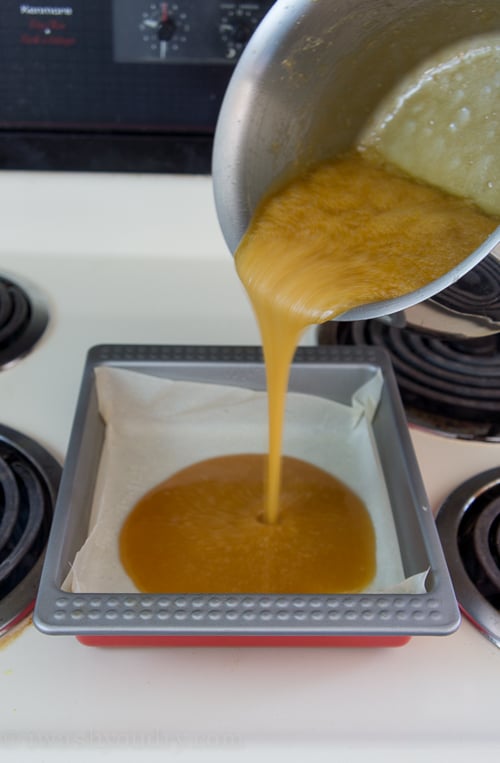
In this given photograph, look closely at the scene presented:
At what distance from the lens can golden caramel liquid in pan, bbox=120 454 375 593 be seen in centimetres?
57

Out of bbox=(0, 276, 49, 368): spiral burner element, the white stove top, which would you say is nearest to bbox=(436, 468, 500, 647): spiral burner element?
the white stove top

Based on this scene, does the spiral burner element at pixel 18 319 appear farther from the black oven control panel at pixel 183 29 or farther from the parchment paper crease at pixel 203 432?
the black oven control panel at pixel 183 29

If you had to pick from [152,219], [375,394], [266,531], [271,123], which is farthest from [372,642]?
[152,219]

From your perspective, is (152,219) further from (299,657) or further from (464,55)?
(299,657)

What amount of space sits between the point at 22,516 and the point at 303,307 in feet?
0.87

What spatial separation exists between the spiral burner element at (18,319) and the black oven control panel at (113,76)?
0.47 feet

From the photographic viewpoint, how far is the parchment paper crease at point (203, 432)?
67cm

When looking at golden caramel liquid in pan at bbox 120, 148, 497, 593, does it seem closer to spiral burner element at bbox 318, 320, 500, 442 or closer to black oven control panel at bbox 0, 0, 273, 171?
spiral burner element at bbox 318, 320, 500, 442

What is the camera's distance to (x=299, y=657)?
19.7 inches

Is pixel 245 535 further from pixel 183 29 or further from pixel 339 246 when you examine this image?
pixel 183 29

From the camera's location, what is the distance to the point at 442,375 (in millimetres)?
725

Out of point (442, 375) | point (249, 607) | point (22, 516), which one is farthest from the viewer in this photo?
point (442, 375)

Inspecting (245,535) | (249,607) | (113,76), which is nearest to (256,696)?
(249,607)

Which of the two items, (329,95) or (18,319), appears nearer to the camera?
(329,95)
